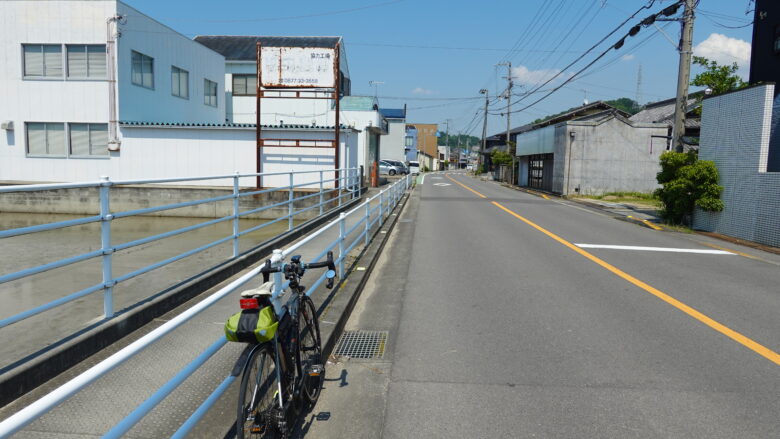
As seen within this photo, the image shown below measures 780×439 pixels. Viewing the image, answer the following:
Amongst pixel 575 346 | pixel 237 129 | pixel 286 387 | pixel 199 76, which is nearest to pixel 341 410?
pixel 286 387

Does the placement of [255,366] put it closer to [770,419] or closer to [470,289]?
[770,419]

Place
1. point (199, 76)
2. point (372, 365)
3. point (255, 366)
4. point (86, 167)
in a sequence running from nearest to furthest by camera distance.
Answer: point (255, 366) → point (372, 365) → point (86, 167) → point (199, 76)

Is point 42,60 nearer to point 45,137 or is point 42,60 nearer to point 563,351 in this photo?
point 45,137

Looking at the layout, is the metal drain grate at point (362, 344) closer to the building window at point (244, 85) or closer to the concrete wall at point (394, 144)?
the building window at point (244, 85)

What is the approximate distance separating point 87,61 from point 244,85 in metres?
13.1

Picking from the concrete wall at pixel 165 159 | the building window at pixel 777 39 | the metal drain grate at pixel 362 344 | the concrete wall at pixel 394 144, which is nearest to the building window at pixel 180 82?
the concrete wall at pixel 165 159

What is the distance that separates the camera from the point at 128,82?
22.3m

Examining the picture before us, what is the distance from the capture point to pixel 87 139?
876 inches

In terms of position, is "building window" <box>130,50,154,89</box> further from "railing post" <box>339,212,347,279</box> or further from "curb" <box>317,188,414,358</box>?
"railing post" <box>339,212,347,279</box>

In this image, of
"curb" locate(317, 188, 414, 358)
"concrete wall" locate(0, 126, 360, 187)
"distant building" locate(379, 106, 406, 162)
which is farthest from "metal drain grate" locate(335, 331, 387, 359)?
"distant building" locate(379, 106, 406, 162)

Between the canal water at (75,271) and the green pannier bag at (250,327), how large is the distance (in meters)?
2.25

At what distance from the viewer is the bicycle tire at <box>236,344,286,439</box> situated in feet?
9.08

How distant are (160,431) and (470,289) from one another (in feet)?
16.5

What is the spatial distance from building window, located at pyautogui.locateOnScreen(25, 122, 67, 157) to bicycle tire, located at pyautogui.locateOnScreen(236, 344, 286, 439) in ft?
Result: 75.3
